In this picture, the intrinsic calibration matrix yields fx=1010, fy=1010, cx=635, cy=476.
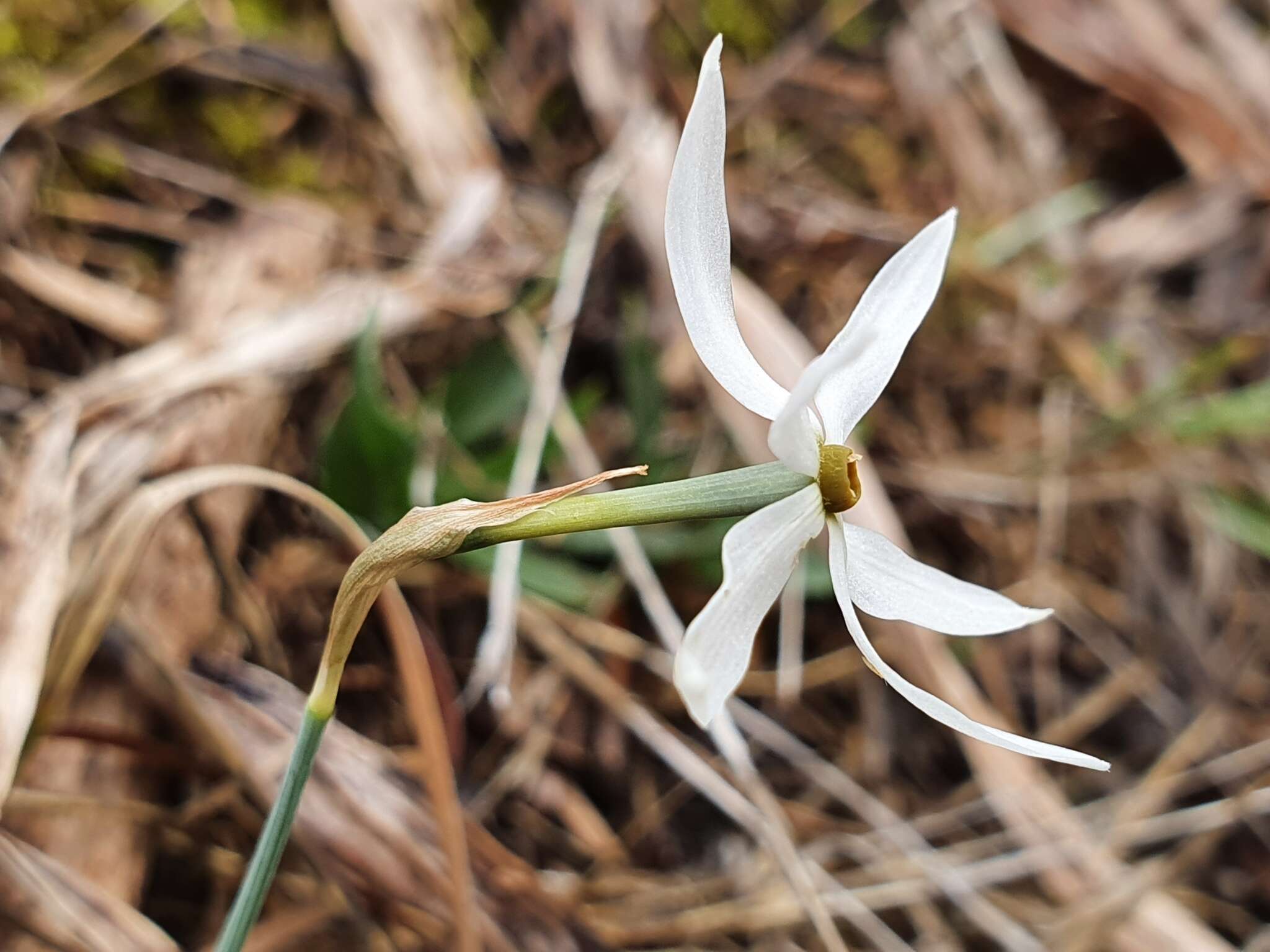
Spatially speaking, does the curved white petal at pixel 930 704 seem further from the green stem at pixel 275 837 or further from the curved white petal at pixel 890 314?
the green stem at pixel 275 837

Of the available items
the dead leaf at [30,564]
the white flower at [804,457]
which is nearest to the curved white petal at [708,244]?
the white flower at [804,457]

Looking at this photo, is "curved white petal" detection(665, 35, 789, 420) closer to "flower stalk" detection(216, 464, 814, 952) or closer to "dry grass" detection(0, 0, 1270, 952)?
"flower stalk" detection(216, 464, 814, 952)

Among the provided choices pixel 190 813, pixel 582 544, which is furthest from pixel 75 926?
pixel 582 544

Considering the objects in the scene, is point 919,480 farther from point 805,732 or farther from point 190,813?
point 190,813

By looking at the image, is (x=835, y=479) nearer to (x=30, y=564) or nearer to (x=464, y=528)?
(x=464, y=528)

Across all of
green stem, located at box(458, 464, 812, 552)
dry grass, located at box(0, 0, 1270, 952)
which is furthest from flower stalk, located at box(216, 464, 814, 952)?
dry grass, located at box(0, 0, 1270, 952)

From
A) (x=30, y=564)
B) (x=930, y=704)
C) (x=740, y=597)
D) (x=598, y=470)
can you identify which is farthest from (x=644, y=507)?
(x=598, y=470)

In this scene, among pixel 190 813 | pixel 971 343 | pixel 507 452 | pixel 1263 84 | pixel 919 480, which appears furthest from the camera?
pixel 1263 84
